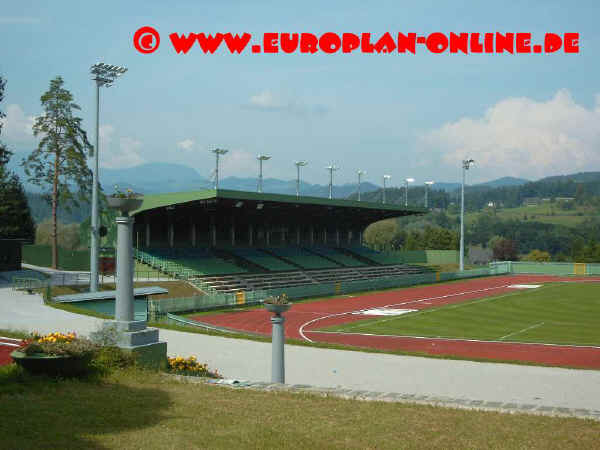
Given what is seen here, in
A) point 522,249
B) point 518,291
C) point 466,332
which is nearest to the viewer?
point 466,332

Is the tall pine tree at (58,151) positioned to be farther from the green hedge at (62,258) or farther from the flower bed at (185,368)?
the flower bed at (185,368)

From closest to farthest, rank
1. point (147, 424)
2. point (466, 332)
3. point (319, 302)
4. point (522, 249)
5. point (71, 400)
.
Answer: point (147, 424) < point (71, 400) < point (466, 332) < point (319, 302) < point (522, 249)

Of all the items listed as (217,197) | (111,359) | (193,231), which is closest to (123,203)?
(111,359)

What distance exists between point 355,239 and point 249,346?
58396mm

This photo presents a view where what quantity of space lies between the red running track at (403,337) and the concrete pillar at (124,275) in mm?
11617

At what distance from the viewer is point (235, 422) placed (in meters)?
8.84

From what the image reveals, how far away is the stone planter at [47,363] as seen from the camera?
1077 centimetres

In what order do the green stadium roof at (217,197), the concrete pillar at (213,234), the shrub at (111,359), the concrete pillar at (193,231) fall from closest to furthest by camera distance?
the shrub at (111,359) → the green stadium roof at (217,197) → the concrete pillar at (193,231) → the concrete pillar at (213,234)

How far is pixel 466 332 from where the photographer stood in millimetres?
30062

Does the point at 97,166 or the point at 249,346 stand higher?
the point at 97,166

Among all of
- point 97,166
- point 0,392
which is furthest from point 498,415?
point 97,166

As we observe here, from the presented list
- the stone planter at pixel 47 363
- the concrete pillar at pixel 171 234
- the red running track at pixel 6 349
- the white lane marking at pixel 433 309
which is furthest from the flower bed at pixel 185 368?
the concrete pillar at pixel 171 234

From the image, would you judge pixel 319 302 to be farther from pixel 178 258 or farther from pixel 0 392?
pixel 0 392

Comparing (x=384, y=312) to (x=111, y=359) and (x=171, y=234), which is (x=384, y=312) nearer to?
(x=171, y=234)
